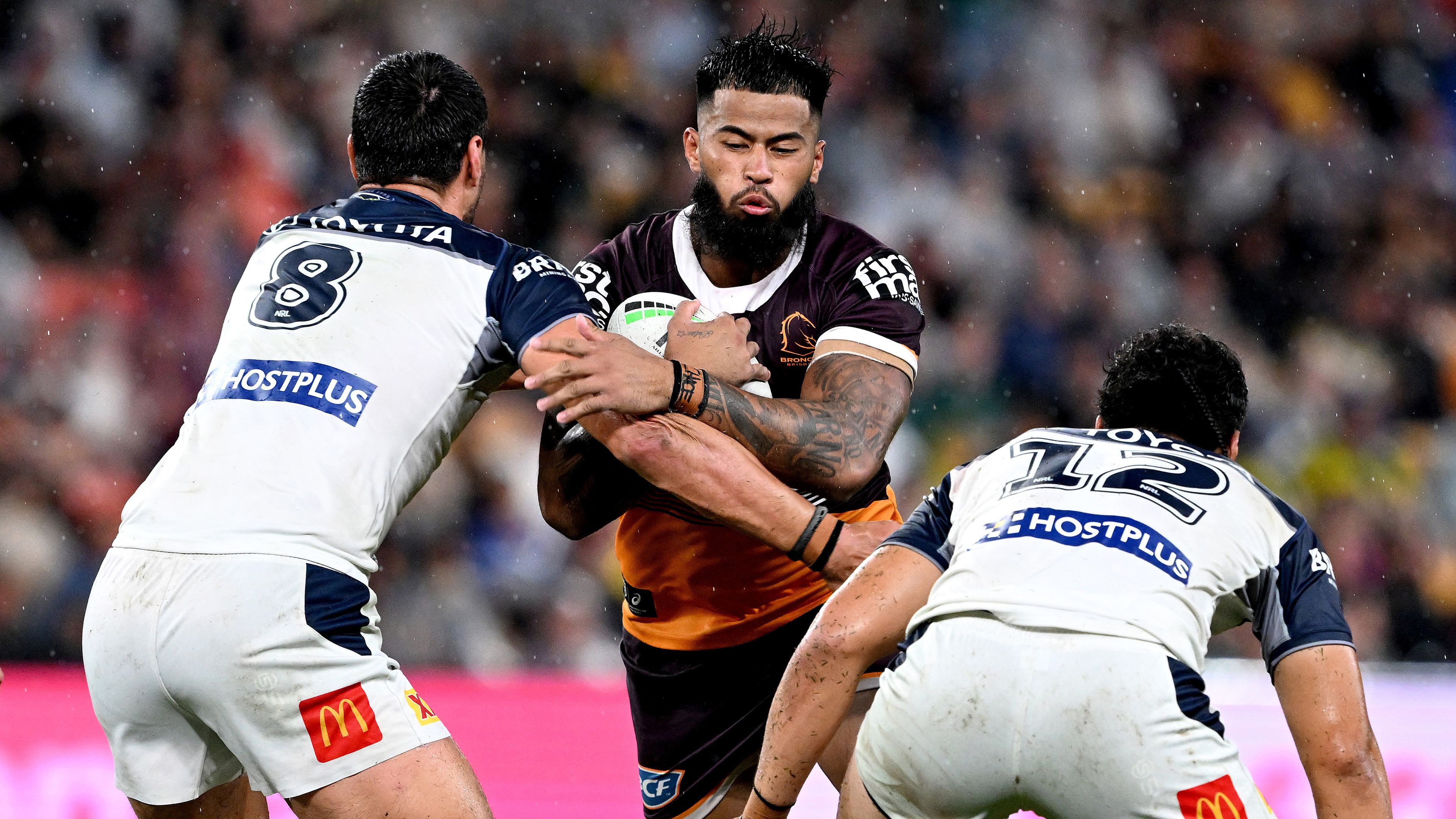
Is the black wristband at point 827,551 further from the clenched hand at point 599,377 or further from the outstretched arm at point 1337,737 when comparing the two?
→ the outstretched arm at point 1337,737

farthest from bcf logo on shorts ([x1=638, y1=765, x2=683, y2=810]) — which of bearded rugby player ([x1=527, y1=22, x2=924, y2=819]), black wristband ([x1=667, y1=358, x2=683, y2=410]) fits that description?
black wristband ([x1=667, y1=358, x2=683, y2=410])

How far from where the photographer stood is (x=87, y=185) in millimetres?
9094

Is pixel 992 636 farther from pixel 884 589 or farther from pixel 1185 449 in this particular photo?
pixel 1185 449

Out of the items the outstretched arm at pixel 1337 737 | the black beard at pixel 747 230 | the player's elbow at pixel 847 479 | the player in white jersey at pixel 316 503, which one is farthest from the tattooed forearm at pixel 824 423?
the outstretched arm at pixel 1337 737

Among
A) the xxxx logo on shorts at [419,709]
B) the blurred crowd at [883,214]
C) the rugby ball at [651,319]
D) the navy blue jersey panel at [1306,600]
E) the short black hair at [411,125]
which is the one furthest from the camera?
the blurred crowd at [883,214]

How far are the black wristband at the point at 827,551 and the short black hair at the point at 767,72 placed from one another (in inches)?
50.9

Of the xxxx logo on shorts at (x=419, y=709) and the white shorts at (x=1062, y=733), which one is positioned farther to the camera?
the xxxx logo on shorts at (x=419, y=709)

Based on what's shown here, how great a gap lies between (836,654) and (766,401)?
890 millimetres

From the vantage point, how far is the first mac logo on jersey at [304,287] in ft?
11.0

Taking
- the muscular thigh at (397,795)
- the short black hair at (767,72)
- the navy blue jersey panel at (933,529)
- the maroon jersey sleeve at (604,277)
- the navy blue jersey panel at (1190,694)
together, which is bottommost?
the muscular thigh at (397,795)

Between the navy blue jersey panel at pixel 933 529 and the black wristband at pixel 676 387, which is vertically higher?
the black wristband at pixel 676 387

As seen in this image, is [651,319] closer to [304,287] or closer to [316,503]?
[304,287]

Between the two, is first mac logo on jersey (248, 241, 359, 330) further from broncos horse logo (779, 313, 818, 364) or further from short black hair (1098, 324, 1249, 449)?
short black hair (1098, 324, 1249, 449)

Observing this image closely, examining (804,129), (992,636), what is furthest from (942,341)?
(992,636)
